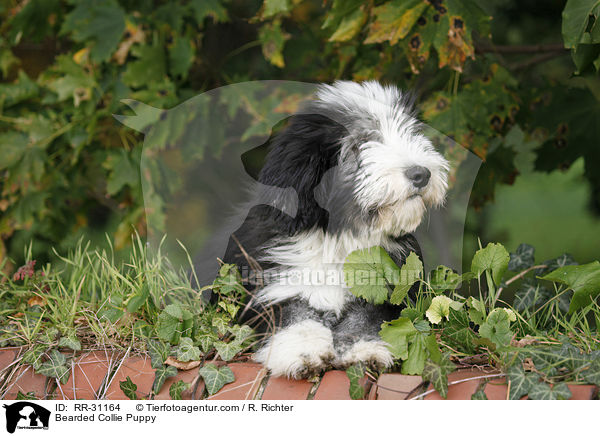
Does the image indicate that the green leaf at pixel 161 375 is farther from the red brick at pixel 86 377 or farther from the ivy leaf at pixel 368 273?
the ivy leaf at pixel 368 273

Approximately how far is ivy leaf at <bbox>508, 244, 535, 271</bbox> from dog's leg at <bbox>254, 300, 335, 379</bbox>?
1013 mm

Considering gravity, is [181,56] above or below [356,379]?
above

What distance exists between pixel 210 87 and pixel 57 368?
178 centimetres

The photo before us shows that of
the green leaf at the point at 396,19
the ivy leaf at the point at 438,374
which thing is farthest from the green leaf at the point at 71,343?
the green leaf at the point at 396,19

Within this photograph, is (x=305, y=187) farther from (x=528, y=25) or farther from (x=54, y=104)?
(x=528, y=25)

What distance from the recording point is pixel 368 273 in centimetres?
202

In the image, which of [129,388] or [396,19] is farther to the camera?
[396,19]

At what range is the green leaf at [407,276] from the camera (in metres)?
2.03

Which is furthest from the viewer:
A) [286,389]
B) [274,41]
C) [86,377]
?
[274,41]

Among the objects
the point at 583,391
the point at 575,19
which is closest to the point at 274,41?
the point at 575,19

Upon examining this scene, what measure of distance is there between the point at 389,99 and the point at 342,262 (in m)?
0.59

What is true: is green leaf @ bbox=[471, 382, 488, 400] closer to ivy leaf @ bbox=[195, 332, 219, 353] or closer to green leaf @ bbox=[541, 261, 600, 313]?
green leaf @ bbox=[541, 261, 600, 313]

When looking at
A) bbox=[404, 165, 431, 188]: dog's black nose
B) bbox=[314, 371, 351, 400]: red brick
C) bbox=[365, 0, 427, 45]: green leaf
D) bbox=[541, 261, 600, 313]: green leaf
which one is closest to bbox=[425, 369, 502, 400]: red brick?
bbox=[314, 371, 351, 400]: red brick

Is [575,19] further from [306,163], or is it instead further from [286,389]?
[286,389]
